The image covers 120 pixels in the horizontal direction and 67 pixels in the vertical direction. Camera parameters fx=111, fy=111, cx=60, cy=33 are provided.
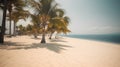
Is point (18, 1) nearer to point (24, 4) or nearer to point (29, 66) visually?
point (24, 4)

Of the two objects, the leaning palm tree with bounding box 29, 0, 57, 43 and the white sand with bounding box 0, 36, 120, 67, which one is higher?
the leaning palm tree with bounding box 29, 0, 57, 43

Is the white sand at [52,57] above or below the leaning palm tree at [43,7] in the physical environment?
below

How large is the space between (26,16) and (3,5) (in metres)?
3.02

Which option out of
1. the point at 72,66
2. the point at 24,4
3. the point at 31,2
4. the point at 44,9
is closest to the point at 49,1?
the point at 44,9

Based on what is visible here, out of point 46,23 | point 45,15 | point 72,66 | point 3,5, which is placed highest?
point 3,5

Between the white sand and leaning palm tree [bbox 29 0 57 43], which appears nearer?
the white sand

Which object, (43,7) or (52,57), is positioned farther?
(43,7)

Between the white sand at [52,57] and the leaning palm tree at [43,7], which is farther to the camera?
the leaning palm tree at [43,7]

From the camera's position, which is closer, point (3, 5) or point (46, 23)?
point (3, 5)

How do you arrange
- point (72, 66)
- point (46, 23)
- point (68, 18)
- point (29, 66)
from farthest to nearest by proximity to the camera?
point (68, 18) < point (46, 23) < point (72, 66) < point (29, 66)

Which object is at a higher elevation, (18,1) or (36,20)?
(18,1)

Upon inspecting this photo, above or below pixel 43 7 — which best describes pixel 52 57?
below

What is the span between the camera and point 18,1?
46.3ft

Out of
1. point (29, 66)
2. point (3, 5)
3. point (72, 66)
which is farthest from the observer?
point (3, 5)
